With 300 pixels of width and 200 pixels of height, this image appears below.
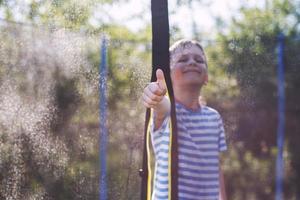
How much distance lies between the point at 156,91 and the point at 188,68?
0.24 meters

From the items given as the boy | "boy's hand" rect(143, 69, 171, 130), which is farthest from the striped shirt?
"boy's hand" rect(143, 69, 171, 130)

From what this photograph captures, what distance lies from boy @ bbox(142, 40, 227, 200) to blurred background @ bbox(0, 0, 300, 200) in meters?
0.26

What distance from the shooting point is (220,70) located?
3.46ft

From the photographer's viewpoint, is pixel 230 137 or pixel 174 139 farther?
pixel 230 137

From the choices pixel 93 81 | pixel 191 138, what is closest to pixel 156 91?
pixel 191 138

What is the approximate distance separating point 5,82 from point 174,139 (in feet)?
1.75

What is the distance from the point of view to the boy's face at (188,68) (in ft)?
2.32

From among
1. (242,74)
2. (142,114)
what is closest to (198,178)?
(142,114)

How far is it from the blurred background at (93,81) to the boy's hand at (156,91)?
47 cm

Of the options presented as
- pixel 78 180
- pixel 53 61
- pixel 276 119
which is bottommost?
pixel 78 180

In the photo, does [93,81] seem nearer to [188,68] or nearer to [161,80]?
[188,68]

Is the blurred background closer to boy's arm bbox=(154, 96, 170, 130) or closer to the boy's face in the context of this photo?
the boy's face

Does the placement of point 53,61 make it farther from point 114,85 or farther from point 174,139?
point 174,139

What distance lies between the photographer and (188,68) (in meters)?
0.70
